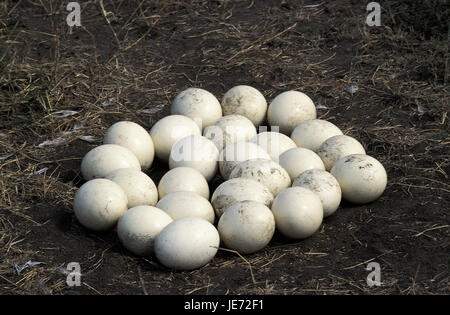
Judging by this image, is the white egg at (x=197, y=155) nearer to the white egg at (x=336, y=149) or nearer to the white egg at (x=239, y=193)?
the white egg at (x=239, y=193)

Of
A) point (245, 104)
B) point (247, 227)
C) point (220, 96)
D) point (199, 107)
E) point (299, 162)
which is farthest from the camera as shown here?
point (220, 96)

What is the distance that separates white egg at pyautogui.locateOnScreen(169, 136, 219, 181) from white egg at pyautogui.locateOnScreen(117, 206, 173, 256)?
608 millimetres

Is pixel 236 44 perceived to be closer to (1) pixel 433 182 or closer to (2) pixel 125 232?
(1) pixel 433 182

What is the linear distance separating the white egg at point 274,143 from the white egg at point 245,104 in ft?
1.53

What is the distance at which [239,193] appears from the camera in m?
4.11

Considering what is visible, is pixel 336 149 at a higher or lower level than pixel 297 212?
higher

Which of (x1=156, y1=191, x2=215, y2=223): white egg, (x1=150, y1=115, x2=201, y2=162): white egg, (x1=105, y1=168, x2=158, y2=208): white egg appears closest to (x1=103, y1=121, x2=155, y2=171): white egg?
(x1=150, y1=115, x2=201, y2=162): white egg

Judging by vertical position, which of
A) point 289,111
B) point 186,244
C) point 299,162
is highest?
point 289,111

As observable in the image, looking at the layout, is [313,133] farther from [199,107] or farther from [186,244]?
[186,244]

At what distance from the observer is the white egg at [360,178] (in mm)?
4289

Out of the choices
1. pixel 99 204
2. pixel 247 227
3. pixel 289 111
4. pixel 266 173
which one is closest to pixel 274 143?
pixel 266 173

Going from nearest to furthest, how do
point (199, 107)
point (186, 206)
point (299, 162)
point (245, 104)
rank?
point (186, 206) < point (299, 162) < point (199, 107) < point (245, 104)

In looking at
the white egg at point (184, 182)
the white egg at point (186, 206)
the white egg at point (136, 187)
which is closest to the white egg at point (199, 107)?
the white egg at point (184, 182)

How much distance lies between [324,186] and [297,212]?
1.01ft
